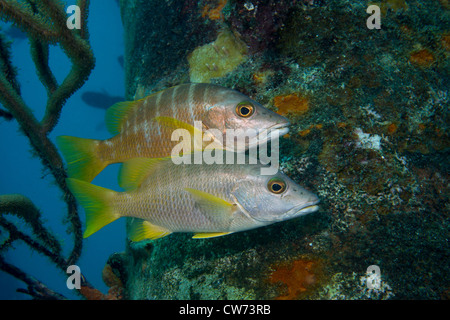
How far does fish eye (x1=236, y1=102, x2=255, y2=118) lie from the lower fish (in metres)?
0.51

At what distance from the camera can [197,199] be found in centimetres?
196

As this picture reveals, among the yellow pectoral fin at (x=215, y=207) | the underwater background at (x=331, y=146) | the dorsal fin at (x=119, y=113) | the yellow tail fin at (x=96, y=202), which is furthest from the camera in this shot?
the dorsal fin at (x=119, y=113)

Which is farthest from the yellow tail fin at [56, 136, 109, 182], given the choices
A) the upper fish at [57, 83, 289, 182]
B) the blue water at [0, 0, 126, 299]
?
the blue water at [0, 0, 126, 299]

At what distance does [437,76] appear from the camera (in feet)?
9.92

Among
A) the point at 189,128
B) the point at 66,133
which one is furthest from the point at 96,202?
the point at 66,133

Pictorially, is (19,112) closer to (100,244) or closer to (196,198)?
(196,198)

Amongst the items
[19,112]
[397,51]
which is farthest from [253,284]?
[19,112]

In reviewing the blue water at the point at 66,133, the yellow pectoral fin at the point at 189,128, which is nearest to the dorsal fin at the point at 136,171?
the yellow pectoral fin at the point at 189,128

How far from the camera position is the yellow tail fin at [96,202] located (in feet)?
7.41

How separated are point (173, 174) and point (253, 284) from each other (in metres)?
1.19

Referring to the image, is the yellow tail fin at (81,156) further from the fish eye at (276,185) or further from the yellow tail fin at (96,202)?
the fish eye at (276,185)

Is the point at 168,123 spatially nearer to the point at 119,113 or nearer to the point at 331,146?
the point at 119,113

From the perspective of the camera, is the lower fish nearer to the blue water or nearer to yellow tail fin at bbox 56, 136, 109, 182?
yellow tail fin at bbox 56, 136, 109, 182

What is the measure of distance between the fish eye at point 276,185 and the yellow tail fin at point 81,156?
6.04ft
